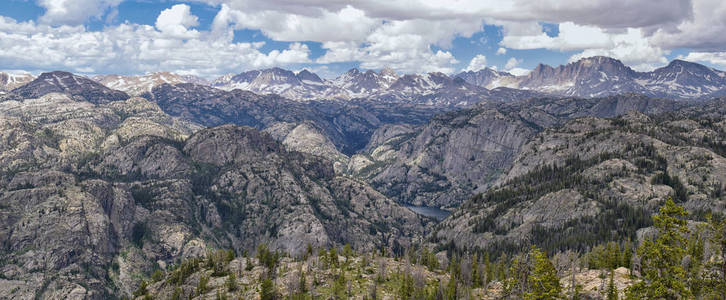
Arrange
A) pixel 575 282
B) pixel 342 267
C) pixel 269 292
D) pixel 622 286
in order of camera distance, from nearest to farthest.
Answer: pixel 622 286, pixel 575 282, pixel 269 292, pixel 342 267

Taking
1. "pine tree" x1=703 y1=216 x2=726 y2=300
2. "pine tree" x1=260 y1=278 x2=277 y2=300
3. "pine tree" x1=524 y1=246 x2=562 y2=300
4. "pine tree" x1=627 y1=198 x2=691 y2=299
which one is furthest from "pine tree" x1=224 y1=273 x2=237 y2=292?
"pine tree" x1=703 y1=216 x2=726 y2=300

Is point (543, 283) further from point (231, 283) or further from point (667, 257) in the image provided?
point (231, 283)

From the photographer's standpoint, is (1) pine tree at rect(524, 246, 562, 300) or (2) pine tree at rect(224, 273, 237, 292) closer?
(1) pine tree at rect(524, 246, 562, 300)

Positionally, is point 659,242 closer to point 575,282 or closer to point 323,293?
point 575,282

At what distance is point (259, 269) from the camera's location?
168500 millimetres

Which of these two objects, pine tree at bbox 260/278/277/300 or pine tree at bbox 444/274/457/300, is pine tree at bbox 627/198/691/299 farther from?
pine tree at bbox 260/278/277/300

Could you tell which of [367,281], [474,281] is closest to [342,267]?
[367,281]

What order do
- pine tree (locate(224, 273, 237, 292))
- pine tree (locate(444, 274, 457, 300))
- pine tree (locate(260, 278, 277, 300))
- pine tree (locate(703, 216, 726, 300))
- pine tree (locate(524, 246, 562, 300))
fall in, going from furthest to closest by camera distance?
pine tree (locate(224, 273, 237, 292))
pine tree (locate(260, 278, 277, 300))
pine tree (locate(444, 274, 457, 300))
pine tree (locate(524, 246, 562, 300))
pine tree (locate(703, 216, 726, 300))

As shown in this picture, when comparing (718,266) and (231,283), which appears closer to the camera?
(718,266)

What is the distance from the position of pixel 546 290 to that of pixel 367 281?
80701mm

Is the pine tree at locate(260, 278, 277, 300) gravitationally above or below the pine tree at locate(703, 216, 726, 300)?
below

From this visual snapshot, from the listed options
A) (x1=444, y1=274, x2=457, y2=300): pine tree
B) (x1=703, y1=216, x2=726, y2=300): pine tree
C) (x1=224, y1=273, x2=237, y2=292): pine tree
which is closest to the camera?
(x1=703, y1=216, x2=726, y2=300): pine tree

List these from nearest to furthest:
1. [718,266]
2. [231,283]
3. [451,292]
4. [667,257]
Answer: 1. [718,266]
2. [667,257]
3. [451,292]
4. [231,283]

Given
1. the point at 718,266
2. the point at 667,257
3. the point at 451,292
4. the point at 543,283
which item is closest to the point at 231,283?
the point at 451,292
